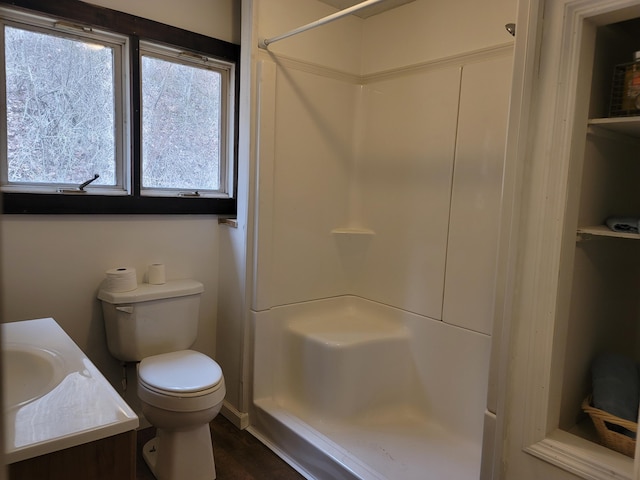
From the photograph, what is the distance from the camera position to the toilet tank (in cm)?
202

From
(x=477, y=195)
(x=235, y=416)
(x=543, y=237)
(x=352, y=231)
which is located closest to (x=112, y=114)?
(x=352, y=231)

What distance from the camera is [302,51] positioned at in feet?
7.58

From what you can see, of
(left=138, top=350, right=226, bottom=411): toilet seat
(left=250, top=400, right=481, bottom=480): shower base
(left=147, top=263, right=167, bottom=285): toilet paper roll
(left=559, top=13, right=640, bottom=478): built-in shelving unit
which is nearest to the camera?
(left=559, top=13, right=640, bottom=478): built-in shelving unit

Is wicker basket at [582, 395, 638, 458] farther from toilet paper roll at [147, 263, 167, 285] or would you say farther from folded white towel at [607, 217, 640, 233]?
toilet paper roll at [147, 263, 167, 285]

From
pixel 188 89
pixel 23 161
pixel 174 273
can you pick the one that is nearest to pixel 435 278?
pixel 174 273

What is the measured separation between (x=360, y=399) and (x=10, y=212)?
1760 mm

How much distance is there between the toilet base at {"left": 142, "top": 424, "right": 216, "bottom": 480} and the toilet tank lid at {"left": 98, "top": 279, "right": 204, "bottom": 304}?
1.90ft

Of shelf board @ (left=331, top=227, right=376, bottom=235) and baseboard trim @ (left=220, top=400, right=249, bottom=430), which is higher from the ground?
shelf board @ (left=331, top=227, right=376, bottom=235)

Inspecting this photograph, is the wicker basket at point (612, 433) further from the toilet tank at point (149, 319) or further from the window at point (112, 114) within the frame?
the window at point (112, 114)

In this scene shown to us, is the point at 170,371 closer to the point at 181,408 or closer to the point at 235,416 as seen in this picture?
the point at 181,408

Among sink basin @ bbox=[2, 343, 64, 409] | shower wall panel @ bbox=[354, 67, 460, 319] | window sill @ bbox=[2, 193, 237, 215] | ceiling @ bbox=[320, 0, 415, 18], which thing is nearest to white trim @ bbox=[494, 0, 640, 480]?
shower wall panel @ bbox=[354, 67, 460, 319]

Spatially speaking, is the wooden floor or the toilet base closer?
the toilet base

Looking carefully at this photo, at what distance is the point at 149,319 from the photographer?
207 centimetres

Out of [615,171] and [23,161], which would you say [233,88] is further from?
[615,171]
